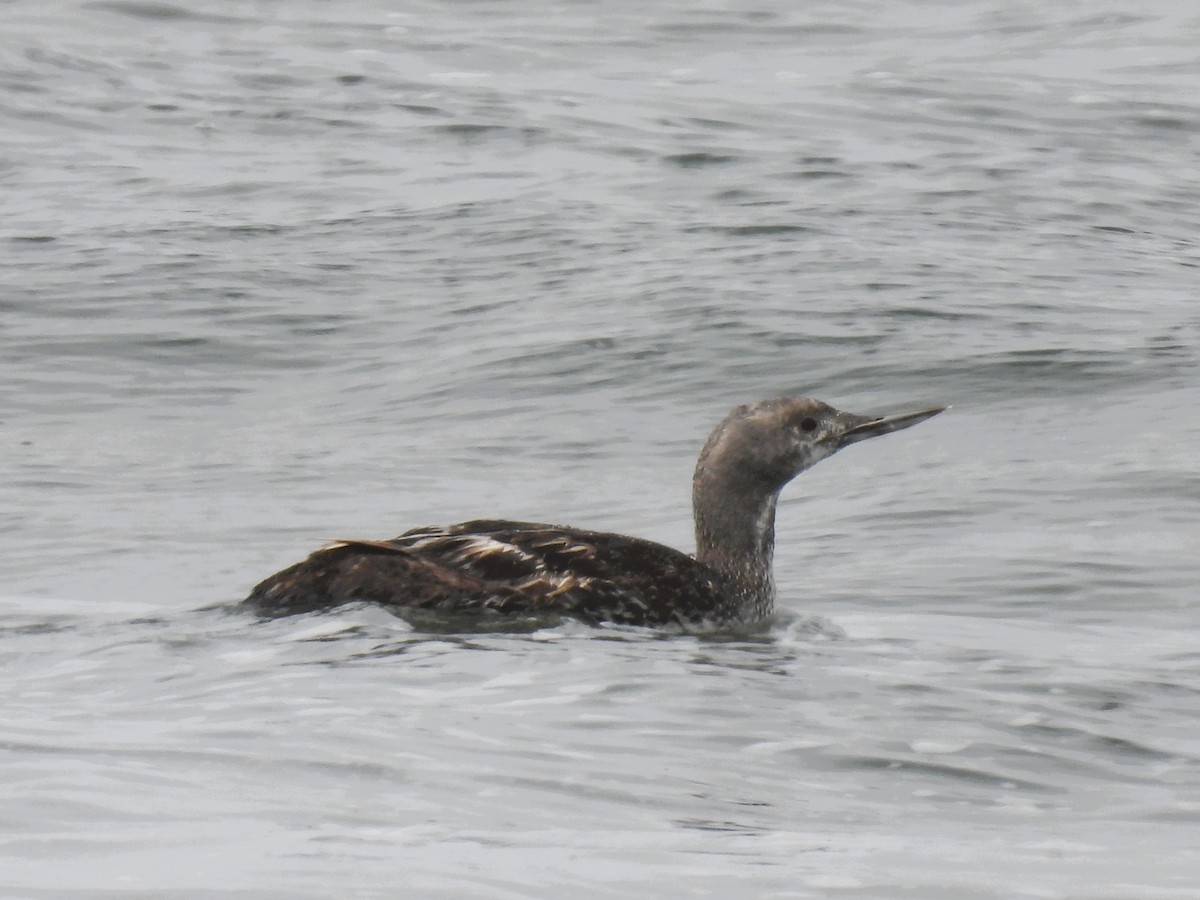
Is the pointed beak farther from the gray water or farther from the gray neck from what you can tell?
→ the gray water

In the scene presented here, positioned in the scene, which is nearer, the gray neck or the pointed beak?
the gray neck

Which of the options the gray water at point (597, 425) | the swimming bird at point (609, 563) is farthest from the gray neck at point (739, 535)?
the gray water at point (597, 425)

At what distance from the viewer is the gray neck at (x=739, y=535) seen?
29.8 ft

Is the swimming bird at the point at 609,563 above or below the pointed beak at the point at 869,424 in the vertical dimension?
below

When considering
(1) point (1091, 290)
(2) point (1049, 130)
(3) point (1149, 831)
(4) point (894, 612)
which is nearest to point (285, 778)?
(3) point (1149, 831)

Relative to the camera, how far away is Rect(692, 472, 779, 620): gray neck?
909 centimetres

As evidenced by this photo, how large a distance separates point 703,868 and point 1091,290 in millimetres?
11033

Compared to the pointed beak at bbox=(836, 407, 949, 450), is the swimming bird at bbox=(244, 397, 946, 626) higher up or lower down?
lower down

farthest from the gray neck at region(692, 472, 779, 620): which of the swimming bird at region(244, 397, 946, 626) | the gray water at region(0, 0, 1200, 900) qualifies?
the gray water at region(0, 0, 1200, 900)

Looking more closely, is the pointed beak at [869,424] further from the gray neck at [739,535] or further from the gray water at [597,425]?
the gray water at [597,425]

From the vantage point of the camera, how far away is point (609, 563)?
8523 millimetres

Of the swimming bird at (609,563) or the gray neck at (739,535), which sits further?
the gray neck at (739,535)

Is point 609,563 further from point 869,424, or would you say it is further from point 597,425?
point 597,425

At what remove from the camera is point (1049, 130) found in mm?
21219
